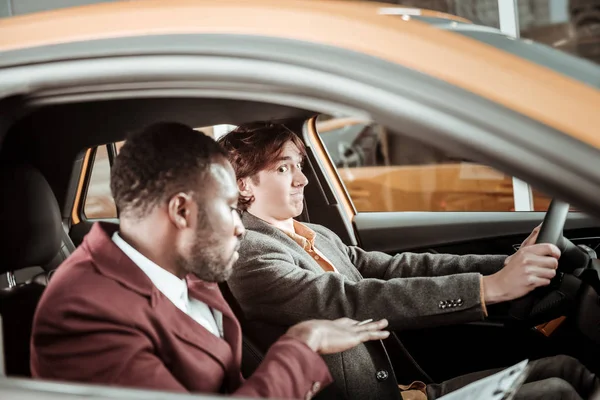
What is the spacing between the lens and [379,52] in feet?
3.47

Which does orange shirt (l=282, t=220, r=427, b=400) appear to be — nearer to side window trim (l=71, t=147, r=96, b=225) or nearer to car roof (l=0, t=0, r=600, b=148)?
side window trim (l=71, t=147, r=96, b=225)

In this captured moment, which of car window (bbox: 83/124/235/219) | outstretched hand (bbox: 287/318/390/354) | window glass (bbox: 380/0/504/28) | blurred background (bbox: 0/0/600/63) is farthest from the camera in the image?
blurred background (bbox: 0/0/600/63)

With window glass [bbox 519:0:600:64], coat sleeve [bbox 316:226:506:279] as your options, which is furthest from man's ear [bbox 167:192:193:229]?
window glass [bbox 519:0:600:64]

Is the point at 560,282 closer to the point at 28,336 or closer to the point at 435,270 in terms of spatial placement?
the point at 435,270

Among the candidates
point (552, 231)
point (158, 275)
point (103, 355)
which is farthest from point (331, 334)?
point (552, 231)

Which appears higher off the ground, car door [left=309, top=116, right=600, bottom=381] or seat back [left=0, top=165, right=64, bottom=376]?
seat back [left=0, top=165, right=64, bottom=376]

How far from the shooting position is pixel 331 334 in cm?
151

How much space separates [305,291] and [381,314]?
0.20m

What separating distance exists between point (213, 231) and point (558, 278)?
116cm

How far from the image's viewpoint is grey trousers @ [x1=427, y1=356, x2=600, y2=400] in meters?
2.00

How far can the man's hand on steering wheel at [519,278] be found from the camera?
193 centimetres

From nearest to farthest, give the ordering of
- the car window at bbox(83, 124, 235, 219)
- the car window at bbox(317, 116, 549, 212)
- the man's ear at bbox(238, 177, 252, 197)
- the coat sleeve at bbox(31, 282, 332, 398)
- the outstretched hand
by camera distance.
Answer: the coat sleeve at bbox(31, 282, 332, 398)
the outstretched hand
the car window at bbox(83, 124, 235, 219)
the man's ear at bbox(238, 177, 252, 197)
the car window at bbox(317, 116, 549, 212)

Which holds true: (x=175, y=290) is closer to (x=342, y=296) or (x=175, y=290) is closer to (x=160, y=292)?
(x=160, y=292)

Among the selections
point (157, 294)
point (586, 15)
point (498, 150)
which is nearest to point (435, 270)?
point (157, 294)
